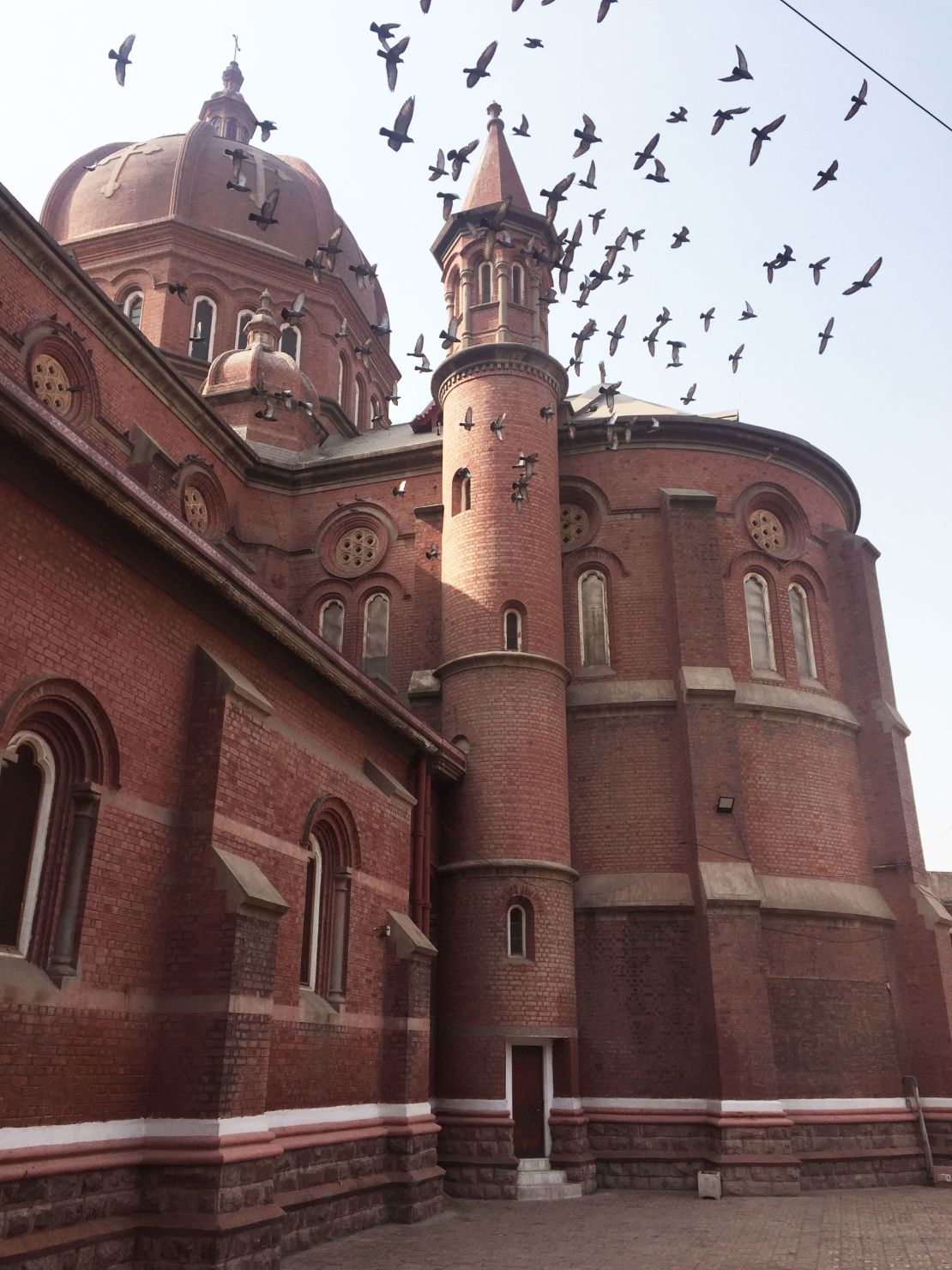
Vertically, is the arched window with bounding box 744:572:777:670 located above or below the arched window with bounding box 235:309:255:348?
below

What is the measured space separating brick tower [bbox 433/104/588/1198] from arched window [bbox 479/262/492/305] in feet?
0.11

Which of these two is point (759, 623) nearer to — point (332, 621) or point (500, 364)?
point (500, 364)

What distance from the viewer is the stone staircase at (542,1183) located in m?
15.2

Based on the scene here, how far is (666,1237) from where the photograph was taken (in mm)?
12047

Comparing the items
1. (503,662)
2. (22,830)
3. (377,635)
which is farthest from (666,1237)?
(377,635)

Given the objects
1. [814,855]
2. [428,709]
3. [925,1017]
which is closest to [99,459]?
[428,709]

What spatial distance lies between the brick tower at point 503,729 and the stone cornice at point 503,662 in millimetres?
33

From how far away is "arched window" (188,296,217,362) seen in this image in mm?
28578

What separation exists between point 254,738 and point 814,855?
11460mm

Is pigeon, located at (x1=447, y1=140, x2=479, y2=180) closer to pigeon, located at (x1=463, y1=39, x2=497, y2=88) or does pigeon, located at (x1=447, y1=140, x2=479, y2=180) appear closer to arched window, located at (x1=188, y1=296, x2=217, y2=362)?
pigeon, located at (x1=463, y1=39, x2=497, y2=88)

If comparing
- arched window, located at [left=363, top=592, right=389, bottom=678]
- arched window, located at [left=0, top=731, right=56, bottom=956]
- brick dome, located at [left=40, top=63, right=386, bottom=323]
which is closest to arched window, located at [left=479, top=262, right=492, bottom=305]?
arched window, located at [left=363, top=592, right=389, bottom=678]

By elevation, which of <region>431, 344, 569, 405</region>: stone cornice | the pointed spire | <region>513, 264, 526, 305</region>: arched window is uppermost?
the pointed spire

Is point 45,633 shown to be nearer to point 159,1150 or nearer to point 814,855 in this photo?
point 159,1150

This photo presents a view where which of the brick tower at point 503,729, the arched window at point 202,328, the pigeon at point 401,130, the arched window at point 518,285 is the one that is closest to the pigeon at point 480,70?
the pigeon at point 401,130
